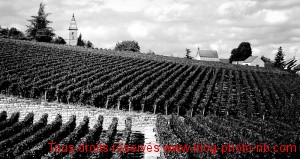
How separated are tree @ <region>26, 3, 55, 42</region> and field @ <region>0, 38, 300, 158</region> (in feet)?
97.7

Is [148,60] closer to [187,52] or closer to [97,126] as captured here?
[97,126]

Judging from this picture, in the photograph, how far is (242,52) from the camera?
347 ft

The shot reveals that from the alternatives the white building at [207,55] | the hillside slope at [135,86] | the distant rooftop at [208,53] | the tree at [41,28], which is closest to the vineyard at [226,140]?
the hillside slope at [135,86]

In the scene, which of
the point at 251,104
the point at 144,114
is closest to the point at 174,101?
the point at 144,114

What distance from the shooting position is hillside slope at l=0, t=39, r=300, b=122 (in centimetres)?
2444

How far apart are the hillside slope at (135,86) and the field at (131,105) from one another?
0.08 m

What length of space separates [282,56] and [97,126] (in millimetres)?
87263

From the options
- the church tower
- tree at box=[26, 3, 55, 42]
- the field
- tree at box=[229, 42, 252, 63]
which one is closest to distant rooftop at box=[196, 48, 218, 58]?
tree at box=[229, 42, 252, 63]

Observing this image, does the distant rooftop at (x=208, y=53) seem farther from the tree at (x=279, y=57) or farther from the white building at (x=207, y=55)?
the tree at (x=279, y=57)

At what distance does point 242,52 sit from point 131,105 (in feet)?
291

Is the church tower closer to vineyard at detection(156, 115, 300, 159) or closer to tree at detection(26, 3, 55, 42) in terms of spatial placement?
tree at detection(26, 3, 55, 42)

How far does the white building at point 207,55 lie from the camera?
107812mm

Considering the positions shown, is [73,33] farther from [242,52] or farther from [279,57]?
[279,57]

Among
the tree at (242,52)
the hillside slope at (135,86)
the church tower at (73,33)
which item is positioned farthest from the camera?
the tree at (242,52)
